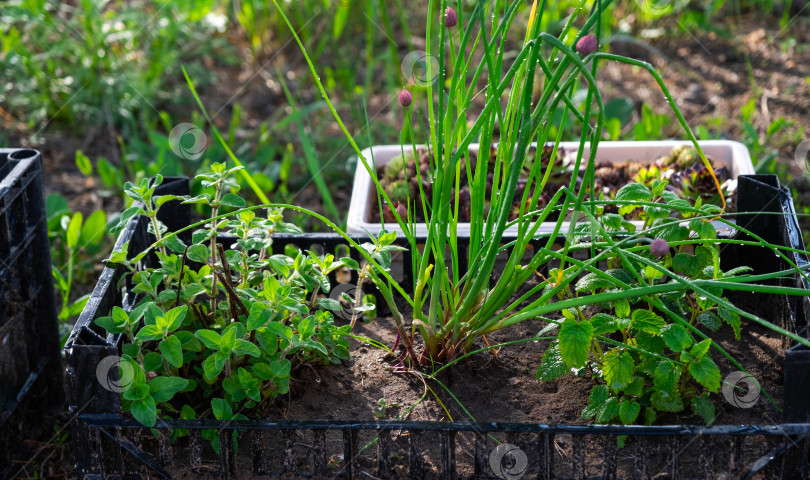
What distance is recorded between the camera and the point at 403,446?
3.96 feet

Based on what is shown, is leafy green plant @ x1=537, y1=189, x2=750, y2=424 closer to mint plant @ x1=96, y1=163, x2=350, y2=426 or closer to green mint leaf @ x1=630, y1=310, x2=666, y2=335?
green mint leaf @ x1=630, y1=310, x2=666, y2=335

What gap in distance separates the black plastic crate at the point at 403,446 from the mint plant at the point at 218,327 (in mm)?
42

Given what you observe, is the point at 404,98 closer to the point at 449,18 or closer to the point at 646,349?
the point at 449,18

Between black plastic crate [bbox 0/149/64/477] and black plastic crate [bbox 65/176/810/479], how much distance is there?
28 cm

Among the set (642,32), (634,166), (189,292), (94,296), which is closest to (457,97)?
(189,292)

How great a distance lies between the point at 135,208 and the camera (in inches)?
47.5

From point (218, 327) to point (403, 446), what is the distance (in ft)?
1.05

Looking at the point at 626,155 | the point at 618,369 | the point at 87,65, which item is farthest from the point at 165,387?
the point at 87,65

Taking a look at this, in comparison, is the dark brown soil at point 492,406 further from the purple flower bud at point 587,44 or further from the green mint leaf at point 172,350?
the purple flower bud at point 587,44

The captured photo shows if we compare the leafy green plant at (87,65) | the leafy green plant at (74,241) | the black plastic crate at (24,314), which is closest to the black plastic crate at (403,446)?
the black plastic crate at (24,314)

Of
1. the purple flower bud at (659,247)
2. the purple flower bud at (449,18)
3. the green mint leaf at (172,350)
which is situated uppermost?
the purple flower bud at (449,18)

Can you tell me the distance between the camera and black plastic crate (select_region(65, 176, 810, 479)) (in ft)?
3.48

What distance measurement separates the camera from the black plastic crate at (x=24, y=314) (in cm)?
141

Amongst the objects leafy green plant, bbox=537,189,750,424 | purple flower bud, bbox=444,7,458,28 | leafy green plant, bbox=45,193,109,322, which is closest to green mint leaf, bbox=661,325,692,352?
leafy green plant, bbox=537,189,750,424
